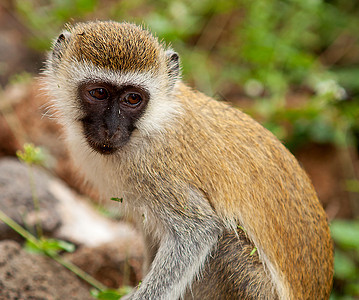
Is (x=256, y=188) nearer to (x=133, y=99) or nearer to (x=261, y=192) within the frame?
(x=261, y=192)

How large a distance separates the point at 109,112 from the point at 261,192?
1.58 meters

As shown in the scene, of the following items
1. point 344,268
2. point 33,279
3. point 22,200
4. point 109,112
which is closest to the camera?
point 109,112

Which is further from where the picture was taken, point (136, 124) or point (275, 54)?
point (275, 54)

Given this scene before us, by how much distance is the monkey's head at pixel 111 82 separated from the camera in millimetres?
3996

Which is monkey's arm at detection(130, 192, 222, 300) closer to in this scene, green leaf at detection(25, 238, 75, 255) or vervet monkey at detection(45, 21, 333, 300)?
vervet monkey at detection(45, 21, 333, 300)

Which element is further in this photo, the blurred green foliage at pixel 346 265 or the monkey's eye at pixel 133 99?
the blurred green foliage at pixel 346 265

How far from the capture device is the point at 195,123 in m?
4.51

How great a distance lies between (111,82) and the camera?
3984 millimetres

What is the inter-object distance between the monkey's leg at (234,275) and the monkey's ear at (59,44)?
88.4 inches

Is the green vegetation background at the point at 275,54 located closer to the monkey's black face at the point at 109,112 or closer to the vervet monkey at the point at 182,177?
the vervet monkey at the point at 182,177

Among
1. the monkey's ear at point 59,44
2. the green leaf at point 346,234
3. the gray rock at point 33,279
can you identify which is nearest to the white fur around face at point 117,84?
the monkey's ear at point 59,44

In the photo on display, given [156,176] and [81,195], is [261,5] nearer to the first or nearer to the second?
[81,195]

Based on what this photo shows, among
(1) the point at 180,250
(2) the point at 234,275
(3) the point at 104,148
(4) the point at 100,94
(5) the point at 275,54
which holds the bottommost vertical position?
(1) the point at 180,250

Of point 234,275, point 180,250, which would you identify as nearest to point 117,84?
point 180,250
